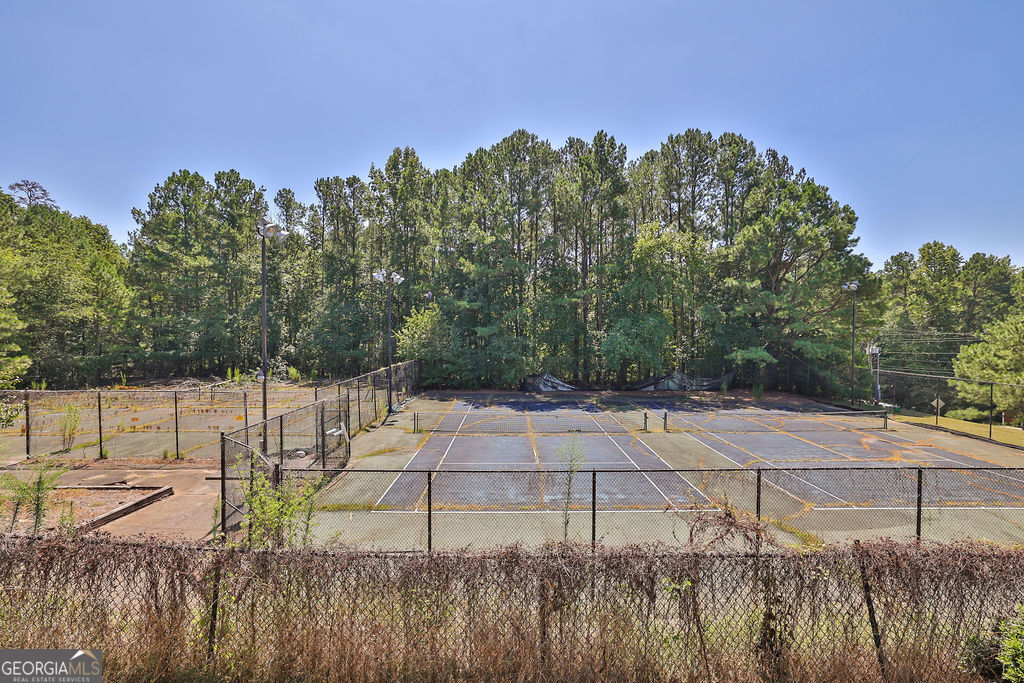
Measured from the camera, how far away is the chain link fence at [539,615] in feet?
12.4

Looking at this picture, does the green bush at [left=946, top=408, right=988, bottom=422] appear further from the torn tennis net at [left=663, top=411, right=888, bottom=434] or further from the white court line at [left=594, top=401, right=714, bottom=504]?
the white court line at [left=594, top=401, right=714, bottom=504]

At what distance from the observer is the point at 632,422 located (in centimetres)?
1988

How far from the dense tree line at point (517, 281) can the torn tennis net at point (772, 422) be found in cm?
819

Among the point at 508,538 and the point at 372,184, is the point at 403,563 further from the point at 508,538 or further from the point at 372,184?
the point at 372,184

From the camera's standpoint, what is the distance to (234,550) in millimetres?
3984

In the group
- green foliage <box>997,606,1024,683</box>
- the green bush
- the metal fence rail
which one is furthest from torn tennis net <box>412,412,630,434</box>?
the green bush

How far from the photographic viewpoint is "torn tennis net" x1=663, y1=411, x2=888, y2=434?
18.4 meters

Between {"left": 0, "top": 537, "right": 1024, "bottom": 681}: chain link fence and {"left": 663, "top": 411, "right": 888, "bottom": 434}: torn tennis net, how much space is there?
13521 mm

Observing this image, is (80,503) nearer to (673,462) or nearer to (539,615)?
(539,615)

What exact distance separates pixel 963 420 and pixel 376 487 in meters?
28.9

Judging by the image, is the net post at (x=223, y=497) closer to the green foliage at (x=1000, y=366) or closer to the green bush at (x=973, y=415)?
the green foliage at (x=1000, y=366)

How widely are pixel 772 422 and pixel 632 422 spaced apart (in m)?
6.49

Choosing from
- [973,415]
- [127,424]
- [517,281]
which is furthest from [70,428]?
[973,415]

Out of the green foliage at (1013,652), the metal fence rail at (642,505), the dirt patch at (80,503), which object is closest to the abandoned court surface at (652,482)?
the metal fence rail at (642,505)
